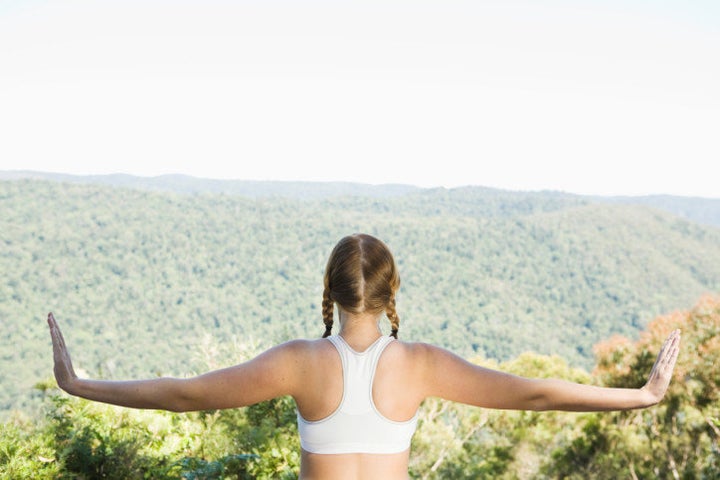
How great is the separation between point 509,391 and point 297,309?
6939 centimetres

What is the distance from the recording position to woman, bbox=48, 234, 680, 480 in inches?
59.6

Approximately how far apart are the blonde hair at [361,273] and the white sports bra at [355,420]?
9 centimetres

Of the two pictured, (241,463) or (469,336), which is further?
(469,336)

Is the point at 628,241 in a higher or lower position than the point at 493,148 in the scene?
lower

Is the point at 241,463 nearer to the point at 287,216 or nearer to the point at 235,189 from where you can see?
the point at 287,216

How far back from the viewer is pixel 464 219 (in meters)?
107

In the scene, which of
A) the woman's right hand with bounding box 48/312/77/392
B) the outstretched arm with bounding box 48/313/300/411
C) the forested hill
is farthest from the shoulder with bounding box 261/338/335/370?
the forested hill

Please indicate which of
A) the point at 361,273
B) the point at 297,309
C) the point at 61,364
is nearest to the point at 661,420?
the point at 361,273

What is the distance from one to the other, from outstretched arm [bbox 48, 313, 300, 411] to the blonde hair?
0.16 meters

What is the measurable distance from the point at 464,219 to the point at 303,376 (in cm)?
10705

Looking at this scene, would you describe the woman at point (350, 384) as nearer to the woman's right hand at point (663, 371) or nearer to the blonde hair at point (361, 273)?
the blonde hair at point (361, 273)

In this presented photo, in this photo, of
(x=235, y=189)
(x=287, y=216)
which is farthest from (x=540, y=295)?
(x=235, y=189)

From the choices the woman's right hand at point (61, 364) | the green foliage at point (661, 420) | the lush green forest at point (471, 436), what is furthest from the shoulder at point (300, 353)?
the green foliage at point (661, 420)

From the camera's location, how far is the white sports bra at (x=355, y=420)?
4.97 ft
